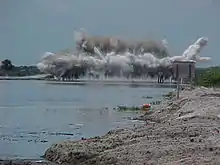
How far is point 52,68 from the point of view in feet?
367

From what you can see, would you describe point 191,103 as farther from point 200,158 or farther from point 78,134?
point 200,158

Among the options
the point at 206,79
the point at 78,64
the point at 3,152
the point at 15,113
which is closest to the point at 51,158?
the point at 3,152

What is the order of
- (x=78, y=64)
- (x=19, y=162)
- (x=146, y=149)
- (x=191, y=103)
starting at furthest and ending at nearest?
(x=78, y=64)
(x=191, y=103)
(x=19, y=162)
(x=146, y=149)

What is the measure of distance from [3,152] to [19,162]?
12.0ft

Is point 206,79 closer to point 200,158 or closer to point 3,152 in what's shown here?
point 3,152

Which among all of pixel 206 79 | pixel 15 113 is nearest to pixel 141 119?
pixel 15 113

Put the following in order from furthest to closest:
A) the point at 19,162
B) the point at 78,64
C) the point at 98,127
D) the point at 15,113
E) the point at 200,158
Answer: the point at 78,64 < the point at 15,113 < the point at 98,127 < the point at 19,162 < the point at 200,158

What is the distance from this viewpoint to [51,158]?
20.9 meters

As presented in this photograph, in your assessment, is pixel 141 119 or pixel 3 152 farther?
pixel 141 119

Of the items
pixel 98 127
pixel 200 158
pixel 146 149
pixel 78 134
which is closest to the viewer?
pixel 200 158

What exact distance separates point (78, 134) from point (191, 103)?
978cm

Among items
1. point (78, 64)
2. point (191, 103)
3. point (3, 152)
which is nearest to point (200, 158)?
point (3, 152)

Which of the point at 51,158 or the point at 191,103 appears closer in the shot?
the point at 51,158

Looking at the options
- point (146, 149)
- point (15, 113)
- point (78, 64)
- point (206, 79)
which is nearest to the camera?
point (146, 149)
